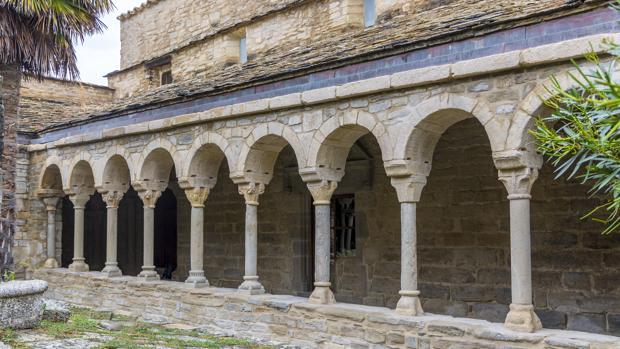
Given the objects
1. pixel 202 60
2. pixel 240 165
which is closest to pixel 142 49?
pixel 202 60

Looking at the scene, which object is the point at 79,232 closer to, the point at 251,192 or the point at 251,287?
the point at 251,192

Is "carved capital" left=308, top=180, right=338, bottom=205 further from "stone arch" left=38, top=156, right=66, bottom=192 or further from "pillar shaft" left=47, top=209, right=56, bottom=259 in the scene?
"pillar shaft" left=47, top=209, right=56, bottom=259

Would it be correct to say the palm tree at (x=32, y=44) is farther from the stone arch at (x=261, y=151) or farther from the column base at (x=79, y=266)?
the stone arch at (x=261, y=151)

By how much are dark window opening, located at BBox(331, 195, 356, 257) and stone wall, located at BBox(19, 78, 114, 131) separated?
677 cm

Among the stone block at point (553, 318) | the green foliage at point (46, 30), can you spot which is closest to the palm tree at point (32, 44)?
the green foliage at point (46, 30)

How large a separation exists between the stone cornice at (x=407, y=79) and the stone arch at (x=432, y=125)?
24 centimetres

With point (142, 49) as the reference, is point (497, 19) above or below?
below

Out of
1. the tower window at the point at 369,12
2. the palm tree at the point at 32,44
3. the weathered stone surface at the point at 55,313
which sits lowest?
the weathered stone surface at the point at 55,313

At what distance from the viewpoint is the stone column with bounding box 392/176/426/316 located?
7.16 m

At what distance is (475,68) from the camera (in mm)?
6609

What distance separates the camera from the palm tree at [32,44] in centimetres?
1098

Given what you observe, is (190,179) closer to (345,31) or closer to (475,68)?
(345,31)

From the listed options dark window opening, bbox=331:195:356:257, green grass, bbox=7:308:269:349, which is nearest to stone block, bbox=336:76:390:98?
green grass, bbox=7:308:269:349

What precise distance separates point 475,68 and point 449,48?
1.48ft
